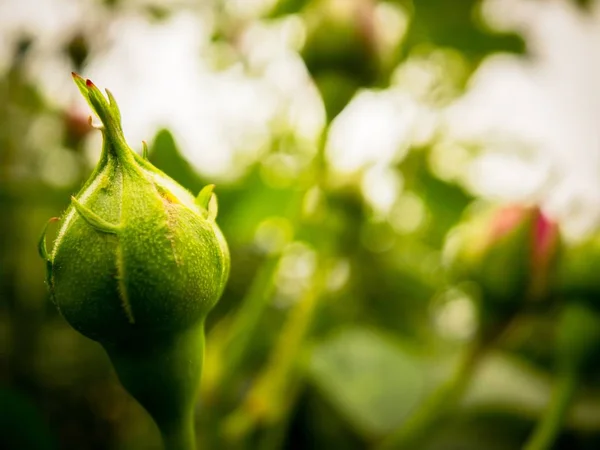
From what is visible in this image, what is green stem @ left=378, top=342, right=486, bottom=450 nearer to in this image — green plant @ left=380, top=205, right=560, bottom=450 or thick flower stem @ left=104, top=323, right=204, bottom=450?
green plant @ left=380, top=205, right=560, bottom=450

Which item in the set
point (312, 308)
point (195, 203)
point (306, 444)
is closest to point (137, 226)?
point (195, 203)

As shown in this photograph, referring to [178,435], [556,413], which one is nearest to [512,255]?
[556,413]

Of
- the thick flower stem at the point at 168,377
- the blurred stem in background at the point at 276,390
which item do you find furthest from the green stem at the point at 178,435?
the blurred stem in background at the point at 276,390

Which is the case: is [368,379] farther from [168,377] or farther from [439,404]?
[168,377]

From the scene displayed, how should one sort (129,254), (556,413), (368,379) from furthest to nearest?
(368,379) < (556,413) < (129,254)

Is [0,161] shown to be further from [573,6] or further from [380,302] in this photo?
[573,6]

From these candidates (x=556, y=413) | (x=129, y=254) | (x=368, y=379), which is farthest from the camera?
(x=368, y=379)
